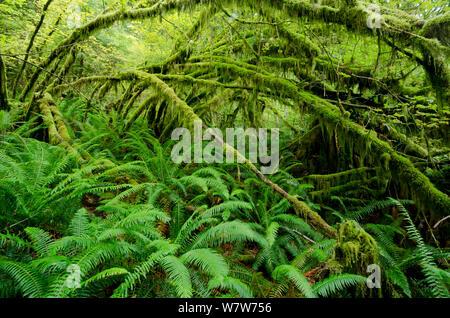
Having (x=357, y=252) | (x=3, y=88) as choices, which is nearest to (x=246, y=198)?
(x=357, y=252)

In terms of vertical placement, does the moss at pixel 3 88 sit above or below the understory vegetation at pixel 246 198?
above

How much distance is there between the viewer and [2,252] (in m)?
1.70

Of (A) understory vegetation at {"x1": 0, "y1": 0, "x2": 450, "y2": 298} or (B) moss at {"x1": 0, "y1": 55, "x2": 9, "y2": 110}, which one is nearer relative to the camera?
(A) understory vegetation at {"x1": 0, "y1": 0, "x2": 450, "y2": 298}

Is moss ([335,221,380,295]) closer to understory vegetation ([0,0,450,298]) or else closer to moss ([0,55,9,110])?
understory vegetation ([0,0,450,298])

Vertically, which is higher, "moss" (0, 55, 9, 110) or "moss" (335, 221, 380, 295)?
"moss" (0, 55, 9, 110)

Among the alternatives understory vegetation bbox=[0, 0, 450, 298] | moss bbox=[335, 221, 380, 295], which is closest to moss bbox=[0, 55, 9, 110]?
understory vegetation bbox=[0, 0, 450, 298]

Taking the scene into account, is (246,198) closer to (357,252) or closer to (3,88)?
(357,252)

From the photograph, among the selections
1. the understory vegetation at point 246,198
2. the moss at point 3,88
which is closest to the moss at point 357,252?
the understory vegetation at point 246,198

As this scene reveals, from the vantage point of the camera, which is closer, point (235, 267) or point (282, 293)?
A: point (282, 293)

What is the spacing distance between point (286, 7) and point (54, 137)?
420cm

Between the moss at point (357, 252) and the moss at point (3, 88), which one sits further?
the moss at point (3, 88)

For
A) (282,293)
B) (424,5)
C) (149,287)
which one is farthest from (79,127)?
(424,5)

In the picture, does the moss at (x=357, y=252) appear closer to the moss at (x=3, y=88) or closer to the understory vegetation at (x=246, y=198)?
the understory vegetation at (x=246, y=198)
